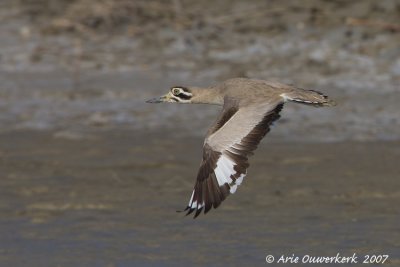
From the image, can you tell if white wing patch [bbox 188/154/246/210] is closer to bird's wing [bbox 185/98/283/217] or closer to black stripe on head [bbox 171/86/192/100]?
bird's wing [bbox 185/98/283/217]

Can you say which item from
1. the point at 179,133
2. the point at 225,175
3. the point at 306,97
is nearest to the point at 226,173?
the point at 225,175

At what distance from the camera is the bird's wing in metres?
8.05

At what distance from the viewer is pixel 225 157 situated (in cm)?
820

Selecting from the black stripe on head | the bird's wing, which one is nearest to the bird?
the bird's wing

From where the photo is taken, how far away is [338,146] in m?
11.9

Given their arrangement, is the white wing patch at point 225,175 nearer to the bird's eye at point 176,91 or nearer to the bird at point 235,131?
the bird at point 235,131

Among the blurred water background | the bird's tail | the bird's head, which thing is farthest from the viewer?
the bird's head

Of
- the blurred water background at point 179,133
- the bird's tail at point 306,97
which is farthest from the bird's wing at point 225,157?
the blurred water background at point 179,133

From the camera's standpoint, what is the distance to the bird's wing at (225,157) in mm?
8055

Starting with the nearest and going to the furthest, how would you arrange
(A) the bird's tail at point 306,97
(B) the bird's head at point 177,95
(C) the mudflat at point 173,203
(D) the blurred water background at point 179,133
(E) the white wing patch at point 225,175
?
(E) the white wing patch at point 225,175
(A) the bird's tail at point 306,97
(C) the mudflat at point 173,203
(D) the blurred water background at point 179,133
(B) the bird's head at point 177,95

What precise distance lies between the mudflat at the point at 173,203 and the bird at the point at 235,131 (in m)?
0.93

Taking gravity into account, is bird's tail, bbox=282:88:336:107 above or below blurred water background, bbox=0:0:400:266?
above

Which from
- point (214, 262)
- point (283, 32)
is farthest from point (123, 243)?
point (283, 32)

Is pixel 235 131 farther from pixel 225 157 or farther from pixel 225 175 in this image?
pixel 225 175
